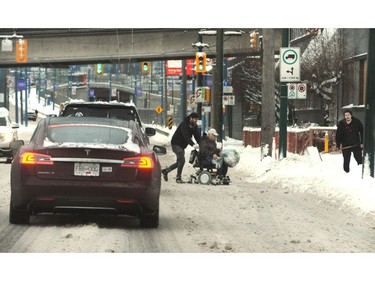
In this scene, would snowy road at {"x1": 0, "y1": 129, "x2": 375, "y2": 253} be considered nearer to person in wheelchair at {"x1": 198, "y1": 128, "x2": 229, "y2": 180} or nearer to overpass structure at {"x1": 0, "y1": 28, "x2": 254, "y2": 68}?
person in wheelchair at {"x1": 198, "y1": 128, "x2": 229, "y2": 180}

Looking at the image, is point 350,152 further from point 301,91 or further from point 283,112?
point 301,91

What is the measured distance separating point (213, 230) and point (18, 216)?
223 centimetres

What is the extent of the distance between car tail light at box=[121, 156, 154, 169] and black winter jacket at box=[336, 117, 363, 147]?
994 centimetres

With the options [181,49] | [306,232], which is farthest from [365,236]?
[181,49]

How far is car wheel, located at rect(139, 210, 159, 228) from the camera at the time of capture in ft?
37.6

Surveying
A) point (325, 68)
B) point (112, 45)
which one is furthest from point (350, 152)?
point (112, 45)

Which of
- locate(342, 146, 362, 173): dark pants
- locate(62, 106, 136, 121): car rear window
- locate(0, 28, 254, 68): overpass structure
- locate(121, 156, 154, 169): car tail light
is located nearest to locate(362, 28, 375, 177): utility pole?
locate(342, 146, 362, 173): dark pants

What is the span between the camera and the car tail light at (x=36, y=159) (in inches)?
426

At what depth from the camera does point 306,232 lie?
38.4 ft

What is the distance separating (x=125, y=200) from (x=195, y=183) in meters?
9.59

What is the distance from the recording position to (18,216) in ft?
37.5

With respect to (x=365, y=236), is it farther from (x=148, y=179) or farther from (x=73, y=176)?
(x=73, y=176)

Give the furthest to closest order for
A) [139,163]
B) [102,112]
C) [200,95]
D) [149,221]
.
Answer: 1. [200,95]
2. [102,112]
3. [149,221]
4. [139,163]

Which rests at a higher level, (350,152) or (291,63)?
(291,63)
